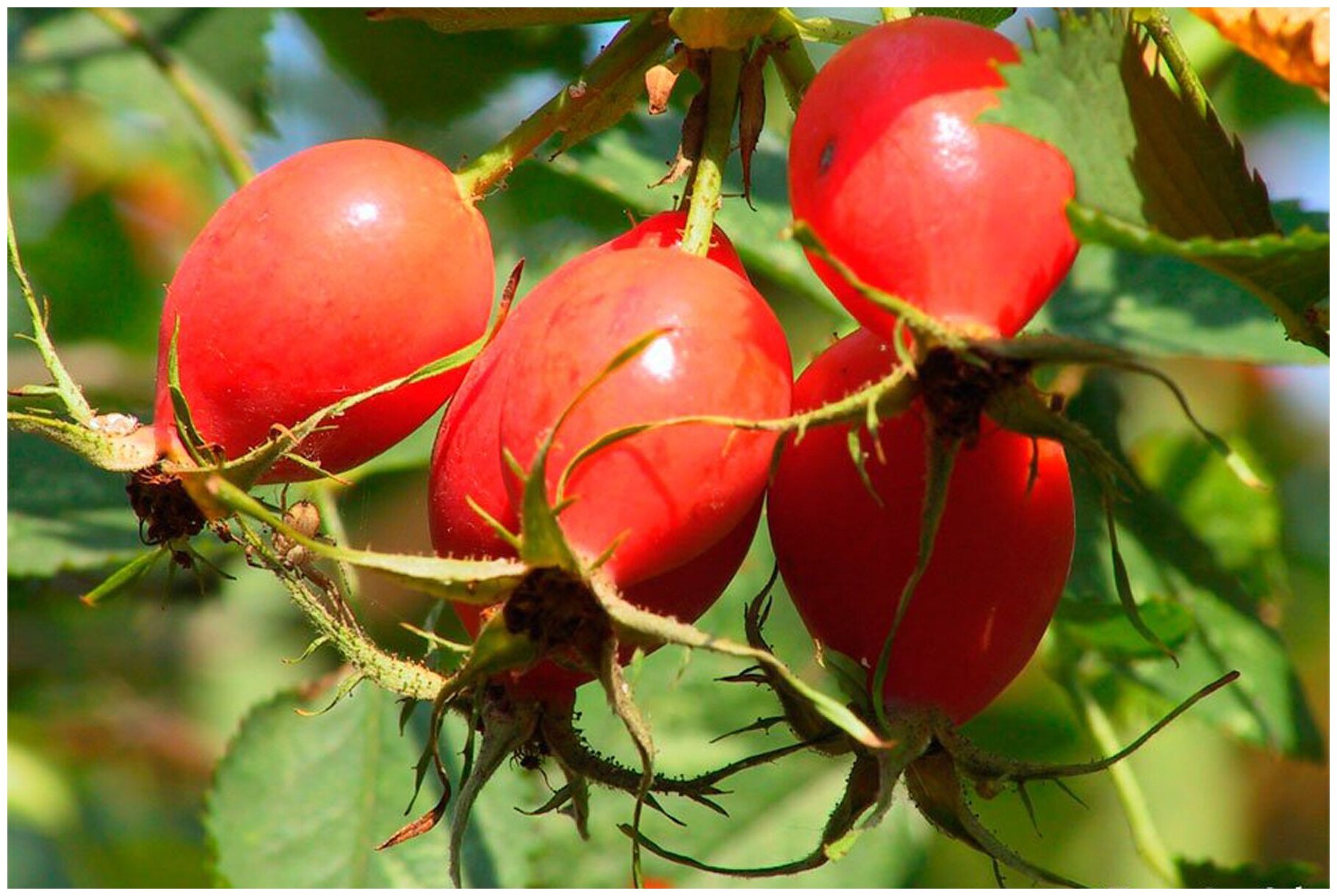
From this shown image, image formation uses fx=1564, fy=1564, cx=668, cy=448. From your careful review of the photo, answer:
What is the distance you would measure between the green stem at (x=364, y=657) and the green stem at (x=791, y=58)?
63 centimetres

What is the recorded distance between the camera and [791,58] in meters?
1.46

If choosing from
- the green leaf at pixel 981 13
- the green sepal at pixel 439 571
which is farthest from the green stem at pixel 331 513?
the green leaf at pixel 981 13

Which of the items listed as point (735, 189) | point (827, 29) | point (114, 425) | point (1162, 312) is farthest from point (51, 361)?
point (1162, 312)

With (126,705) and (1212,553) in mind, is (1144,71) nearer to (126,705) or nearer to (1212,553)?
(1212,553)

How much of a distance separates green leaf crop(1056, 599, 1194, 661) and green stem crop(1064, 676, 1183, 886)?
0.11 metres

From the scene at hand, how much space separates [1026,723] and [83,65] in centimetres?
180

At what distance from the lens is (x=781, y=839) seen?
2.15 meters

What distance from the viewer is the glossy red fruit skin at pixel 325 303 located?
51.5 inches

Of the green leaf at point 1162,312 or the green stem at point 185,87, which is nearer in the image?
the green leaf at point 1162,312

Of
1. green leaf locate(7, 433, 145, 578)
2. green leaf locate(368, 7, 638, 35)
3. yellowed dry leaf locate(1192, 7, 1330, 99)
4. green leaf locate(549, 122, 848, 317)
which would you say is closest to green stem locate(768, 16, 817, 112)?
green leaf locate(368, 7, 638, 35)

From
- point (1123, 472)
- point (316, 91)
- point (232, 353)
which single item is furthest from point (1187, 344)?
point (316, 91)

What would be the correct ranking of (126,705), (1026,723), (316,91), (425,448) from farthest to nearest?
(126,705) < (316,91) < (1026,723) < (425,448)

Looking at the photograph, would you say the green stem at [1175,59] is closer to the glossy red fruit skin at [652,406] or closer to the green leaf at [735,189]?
the glossy red fruit skin at [652,406]

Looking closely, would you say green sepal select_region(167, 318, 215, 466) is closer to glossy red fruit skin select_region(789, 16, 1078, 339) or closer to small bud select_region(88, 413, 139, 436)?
small bud select_region(88, 413, 139, 436)
